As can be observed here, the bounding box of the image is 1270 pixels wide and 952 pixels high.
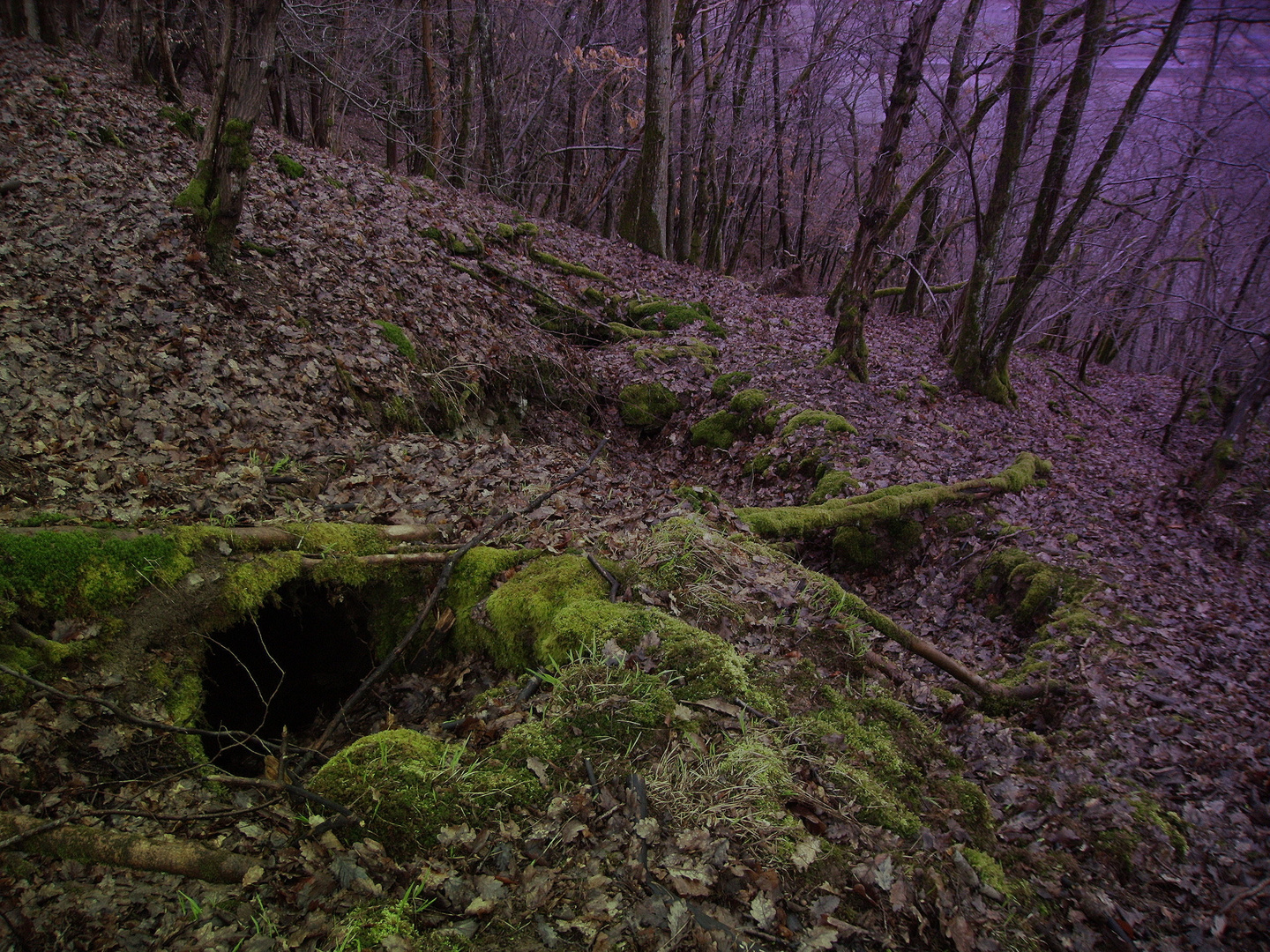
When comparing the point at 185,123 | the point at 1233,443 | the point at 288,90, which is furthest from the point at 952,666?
the point at 288,90

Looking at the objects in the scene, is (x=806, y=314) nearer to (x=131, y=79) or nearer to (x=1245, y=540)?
(x=1245, y=540)

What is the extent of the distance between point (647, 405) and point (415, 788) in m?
7.12

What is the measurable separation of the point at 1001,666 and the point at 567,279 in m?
9.57

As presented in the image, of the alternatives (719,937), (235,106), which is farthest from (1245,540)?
(235,106)

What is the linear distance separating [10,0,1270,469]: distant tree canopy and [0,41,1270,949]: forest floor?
1598 mm

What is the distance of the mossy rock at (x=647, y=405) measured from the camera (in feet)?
29.2

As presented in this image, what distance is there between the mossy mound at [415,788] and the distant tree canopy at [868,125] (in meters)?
6.62

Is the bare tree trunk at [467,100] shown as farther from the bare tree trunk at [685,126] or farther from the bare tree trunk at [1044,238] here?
the bare tree trunk at [1044,238]

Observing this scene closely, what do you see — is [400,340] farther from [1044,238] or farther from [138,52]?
[1044,238]

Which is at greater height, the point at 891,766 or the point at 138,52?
the point at 138,52

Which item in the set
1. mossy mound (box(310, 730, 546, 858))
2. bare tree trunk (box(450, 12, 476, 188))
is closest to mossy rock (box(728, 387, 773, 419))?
mossy mound (box(310, 730, 546, 858))

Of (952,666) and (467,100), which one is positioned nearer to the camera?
(952,666)

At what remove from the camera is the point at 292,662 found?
4.20m

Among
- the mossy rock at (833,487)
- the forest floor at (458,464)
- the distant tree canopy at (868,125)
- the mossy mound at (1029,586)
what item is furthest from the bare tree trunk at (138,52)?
the mossy mound at (1029,586)
